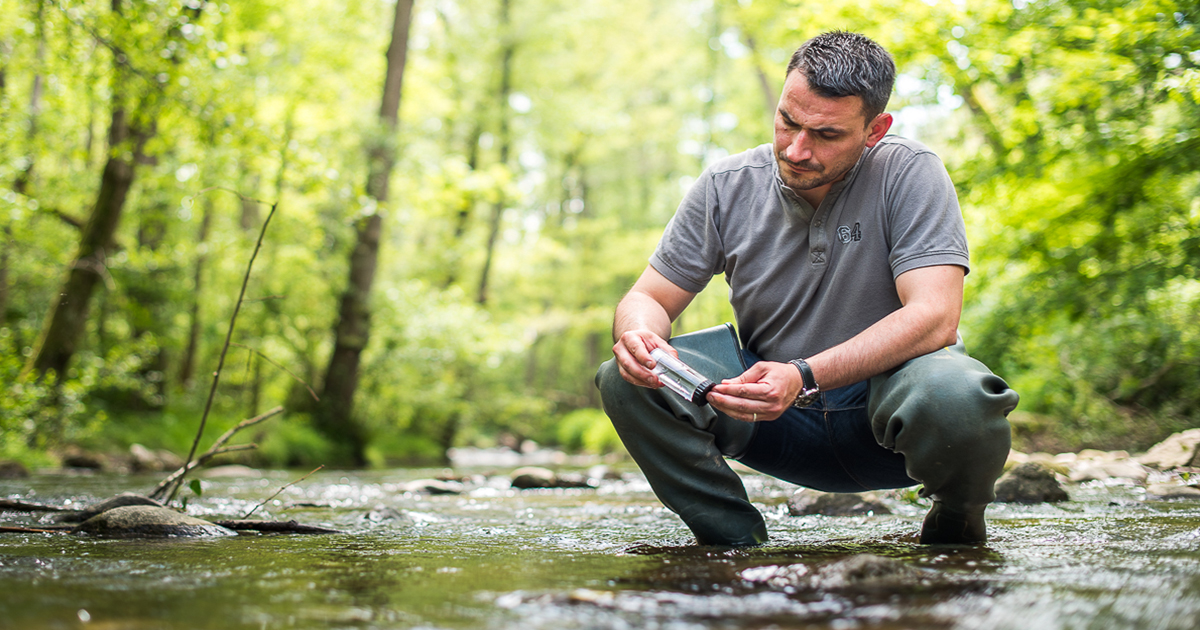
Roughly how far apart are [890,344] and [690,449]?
562 millimetres

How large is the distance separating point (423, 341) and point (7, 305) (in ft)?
16.8

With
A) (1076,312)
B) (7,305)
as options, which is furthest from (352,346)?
(1076,312)

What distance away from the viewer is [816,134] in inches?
84.2

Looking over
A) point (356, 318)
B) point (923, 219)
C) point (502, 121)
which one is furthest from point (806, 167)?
point (502, 121)

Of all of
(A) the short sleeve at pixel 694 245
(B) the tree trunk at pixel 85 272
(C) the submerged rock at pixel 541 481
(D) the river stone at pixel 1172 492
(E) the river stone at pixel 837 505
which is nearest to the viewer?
(A) the short sleeve at pixel 694 245

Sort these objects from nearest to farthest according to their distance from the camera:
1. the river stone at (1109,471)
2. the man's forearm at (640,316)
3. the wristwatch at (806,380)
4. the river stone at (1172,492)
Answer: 1. the wristwatch at (806,380)
2. the man's forearm at (640,316)
3. the river stone at (1172,492)
4. the river stone at (1109,471)

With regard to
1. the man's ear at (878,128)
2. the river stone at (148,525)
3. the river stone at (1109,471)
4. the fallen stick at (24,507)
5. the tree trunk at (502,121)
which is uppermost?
the tree trunk at (502,121)

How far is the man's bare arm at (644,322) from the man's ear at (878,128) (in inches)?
25.9

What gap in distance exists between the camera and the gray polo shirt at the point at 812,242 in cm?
207

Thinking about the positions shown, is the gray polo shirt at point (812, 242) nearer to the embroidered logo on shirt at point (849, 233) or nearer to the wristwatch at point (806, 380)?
the embroidered logo on shirt at point (849, 233)

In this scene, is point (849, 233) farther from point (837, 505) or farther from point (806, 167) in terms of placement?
point (837, 505)

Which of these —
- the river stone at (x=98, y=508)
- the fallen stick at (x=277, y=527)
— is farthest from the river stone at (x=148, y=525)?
the river stone at (x=98, y=508)

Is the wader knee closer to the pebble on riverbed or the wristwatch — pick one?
the wristwatch

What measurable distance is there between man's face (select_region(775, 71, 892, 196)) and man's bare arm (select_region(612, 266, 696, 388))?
1.52 feet
